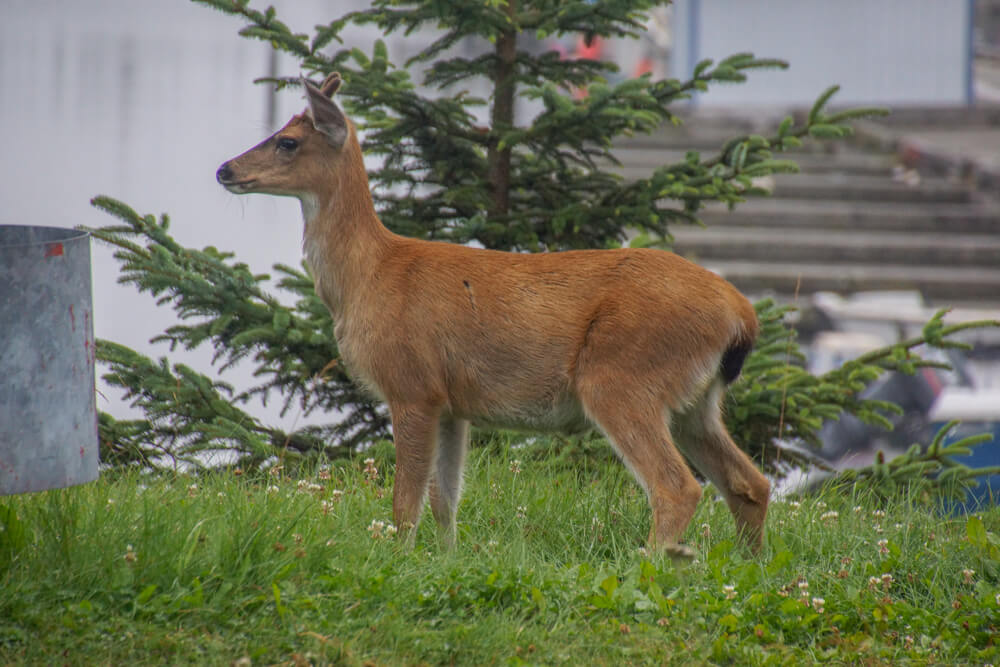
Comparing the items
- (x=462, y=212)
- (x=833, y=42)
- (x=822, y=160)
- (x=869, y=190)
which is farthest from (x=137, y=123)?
(x=833, y=42)

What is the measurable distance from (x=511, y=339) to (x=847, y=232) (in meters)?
15.9

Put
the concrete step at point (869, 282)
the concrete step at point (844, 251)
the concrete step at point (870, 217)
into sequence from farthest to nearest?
the concrete step at point (870, 217) → the concrete step at point (844, 251) → the concrete step at point (869, 282)

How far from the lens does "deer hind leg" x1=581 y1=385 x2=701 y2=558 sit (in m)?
4.81

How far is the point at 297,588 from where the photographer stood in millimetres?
4223

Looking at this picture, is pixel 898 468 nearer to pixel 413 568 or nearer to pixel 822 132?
pixel 822 132

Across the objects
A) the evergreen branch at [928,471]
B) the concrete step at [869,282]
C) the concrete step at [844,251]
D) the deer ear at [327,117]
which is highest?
the deer ear at [327,117]

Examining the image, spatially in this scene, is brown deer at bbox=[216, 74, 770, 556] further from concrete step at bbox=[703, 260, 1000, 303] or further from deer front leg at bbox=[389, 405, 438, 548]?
concrete step at bbox=[703, 260, 1000, 303]

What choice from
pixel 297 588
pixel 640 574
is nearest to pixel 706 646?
pixel 640 574

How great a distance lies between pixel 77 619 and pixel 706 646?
6.65 feet

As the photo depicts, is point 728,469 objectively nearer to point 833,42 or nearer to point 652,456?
point 652,456

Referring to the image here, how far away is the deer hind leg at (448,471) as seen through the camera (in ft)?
17.2

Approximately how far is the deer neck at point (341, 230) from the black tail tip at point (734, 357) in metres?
1.47

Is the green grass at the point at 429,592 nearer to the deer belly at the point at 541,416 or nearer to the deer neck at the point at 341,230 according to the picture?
the deer belly at the point at 541,416

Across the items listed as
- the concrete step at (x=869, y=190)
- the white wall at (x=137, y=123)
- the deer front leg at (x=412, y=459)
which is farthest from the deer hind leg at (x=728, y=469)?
the concrete step at (x=869, y=190)
